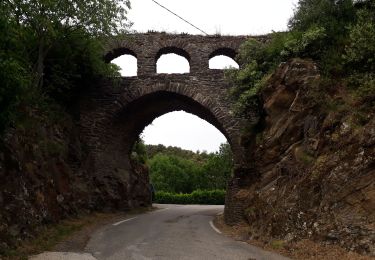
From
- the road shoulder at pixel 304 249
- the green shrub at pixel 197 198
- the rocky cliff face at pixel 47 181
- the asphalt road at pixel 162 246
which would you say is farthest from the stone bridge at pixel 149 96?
the green shrub at pixel 197 198

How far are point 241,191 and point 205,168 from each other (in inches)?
2016

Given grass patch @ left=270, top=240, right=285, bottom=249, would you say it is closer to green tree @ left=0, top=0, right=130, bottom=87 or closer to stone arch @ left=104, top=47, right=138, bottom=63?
green tree @ left=0, top=0, right=130, bottom=87

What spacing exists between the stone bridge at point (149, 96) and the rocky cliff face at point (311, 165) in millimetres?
4624

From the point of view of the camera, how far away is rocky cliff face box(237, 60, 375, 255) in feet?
32.1

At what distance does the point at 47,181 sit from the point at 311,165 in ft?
28.9

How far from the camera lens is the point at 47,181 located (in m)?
15.1

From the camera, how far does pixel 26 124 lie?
14781mm

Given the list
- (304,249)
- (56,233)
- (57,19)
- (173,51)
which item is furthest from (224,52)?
(304,249)

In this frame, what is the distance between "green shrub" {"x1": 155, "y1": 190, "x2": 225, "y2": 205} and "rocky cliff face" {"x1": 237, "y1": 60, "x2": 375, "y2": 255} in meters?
27.2

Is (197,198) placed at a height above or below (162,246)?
above

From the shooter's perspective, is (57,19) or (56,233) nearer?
(56,233)

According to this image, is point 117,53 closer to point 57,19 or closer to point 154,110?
point 154,110

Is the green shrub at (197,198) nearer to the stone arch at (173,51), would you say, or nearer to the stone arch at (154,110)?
the stone arch at (154,110)

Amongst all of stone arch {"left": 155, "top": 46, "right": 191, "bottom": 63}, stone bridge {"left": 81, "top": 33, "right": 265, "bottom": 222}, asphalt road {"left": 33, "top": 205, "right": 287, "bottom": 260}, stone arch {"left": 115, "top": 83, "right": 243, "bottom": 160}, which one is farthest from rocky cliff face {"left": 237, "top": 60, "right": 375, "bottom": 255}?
stone arch {"left": 155, "top": 46, "right": 191, "bottom": 63}
